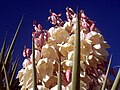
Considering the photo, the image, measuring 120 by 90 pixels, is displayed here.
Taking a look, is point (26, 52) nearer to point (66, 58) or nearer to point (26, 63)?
point (26, 63)

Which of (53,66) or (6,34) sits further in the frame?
(6,34)

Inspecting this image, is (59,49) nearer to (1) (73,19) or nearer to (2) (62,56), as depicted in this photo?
Answer: (2) (62,56)

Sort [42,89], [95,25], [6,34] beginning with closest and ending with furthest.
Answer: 1. [42,89]
2. [95,25]
3. [6,34]

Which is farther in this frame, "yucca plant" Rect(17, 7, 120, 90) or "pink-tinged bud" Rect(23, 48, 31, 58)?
"pink-tinged bud" Rect(23, 48, 31, 58)

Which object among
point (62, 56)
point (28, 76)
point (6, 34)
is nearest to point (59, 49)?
point (62, 56)

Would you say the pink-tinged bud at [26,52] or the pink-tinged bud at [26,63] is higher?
the pink-tinged bud at [26,52]

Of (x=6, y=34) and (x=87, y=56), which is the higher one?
(x=6, y=34)

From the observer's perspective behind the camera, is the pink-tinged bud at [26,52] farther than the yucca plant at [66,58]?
Yes

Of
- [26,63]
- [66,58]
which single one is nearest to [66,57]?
[66,58]
